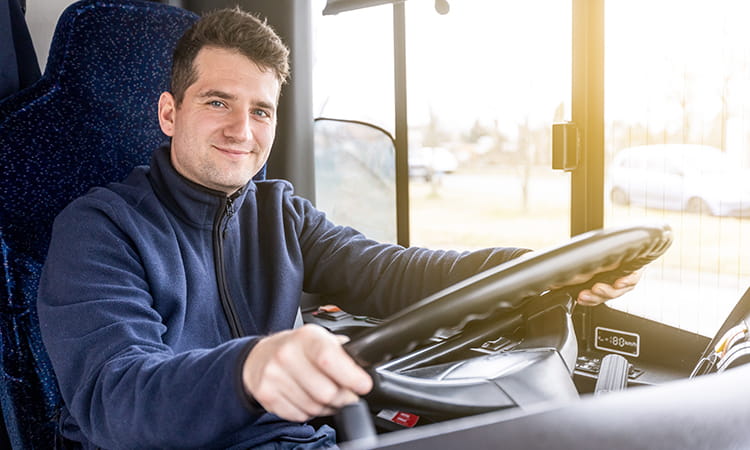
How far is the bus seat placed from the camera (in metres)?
1.14

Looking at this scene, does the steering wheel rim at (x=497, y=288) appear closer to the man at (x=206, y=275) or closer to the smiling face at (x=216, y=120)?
the man at (x=206, y=275)

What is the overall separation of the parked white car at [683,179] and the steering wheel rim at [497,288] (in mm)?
834

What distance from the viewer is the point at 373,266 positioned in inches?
55.0

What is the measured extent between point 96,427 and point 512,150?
96.5 inches

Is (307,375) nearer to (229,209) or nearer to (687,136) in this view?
(229,209)

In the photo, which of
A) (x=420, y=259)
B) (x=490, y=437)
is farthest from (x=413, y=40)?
(x=490, y=437)

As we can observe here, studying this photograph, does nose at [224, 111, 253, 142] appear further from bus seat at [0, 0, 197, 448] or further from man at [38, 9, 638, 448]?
bus seat at [0, 0, 197, 448]

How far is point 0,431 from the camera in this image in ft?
3.98

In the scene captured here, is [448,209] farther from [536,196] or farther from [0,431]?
[0,431]

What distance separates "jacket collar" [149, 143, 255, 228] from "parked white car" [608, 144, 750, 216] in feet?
3.00

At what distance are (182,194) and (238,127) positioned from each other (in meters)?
0.18

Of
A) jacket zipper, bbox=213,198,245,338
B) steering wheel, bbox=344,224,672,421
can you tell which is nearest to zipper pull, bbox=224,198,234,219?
jacket zipper, bbox=213,198,245,338

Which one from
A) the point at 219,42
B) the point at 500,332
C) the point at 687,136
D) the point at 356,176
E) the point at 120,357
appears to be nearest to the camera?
the point at 120,357

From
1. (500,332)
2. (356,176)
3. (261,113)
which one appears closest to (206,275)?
(261,113)
